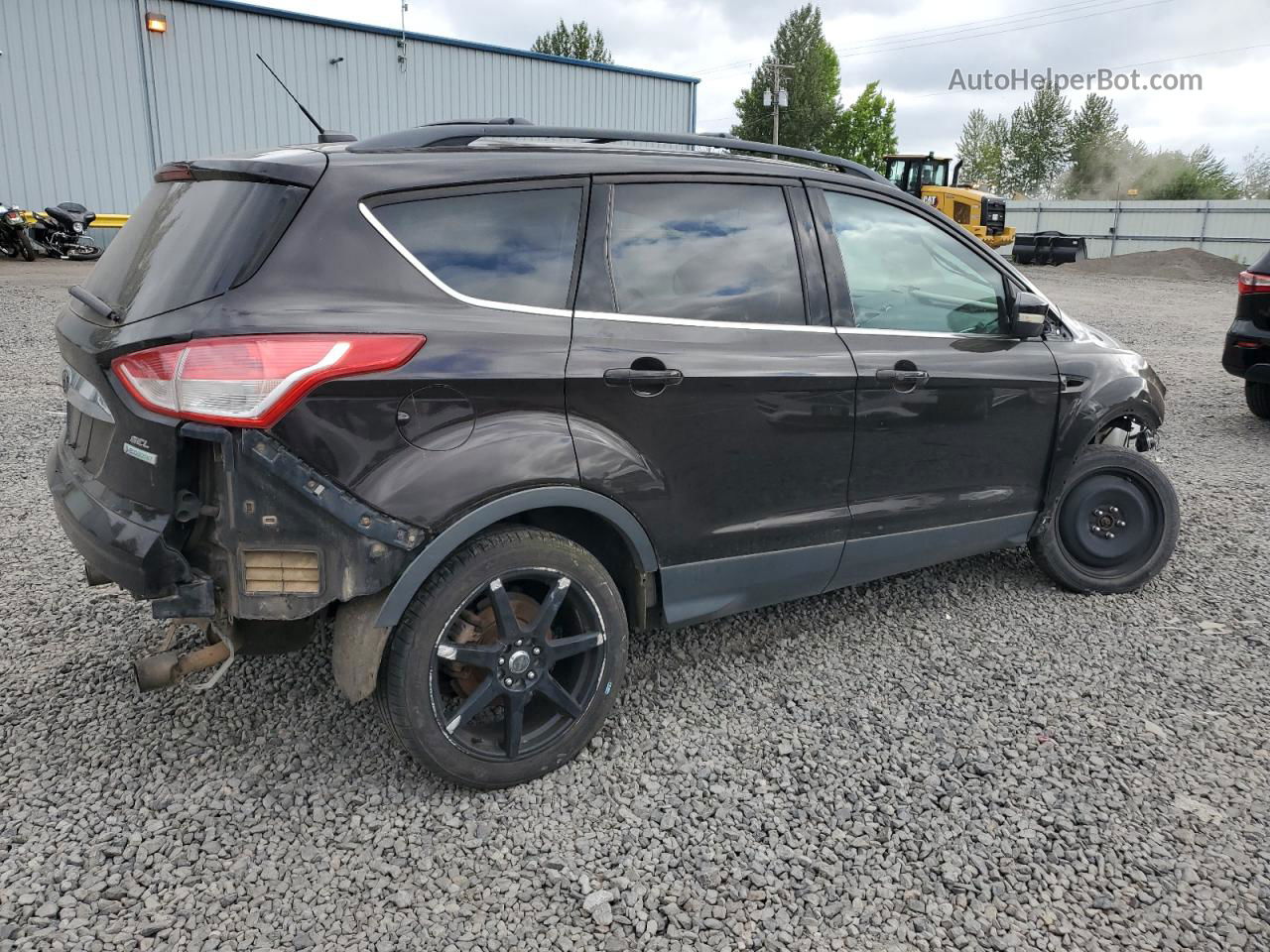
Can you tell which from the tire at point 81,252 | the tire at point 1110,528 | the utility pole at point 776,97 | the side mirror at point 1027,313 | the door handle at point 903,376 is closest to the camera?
the door handle at point 903,376

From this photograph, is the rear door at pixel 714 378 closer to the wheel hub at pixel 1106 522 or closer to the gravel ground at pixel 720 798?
the gravel ground at pixel 720 798

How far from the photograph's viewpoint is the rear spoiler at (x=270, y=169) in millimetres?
2479

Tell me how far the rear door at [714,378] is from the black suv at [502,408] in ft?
0.03

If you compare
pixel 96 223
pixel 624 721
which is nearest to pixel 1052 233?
pixel 96 223

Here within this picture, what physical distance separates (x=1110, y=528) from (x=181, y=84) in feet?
69.1

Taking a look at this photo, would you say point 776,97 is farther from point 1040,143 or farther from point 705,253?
point 705,253

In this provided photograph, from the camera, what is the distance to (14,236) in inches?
673

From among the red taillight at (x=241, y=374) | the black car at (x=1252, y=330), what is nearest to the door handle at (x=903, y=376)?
the red taillight at (x=241, y=374)

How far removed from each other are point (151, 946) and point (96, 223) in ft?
69.7

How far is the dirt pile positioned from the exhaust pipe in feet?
99.4

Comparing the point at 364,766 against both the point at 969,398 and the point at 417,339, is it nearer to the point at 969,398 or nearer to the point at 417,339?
the point at 417,339

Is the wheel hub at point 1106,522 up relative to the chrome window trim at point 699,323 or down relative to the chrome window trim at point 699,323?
down

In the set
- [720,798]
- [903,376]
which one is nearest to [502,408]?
[720,798]

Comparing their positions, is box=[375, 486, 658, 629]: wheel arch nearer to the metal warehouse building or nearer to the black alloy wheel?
the black alloy wheel
